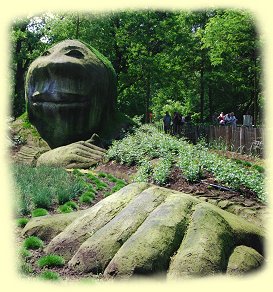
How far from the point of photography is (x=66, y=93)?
738 inches

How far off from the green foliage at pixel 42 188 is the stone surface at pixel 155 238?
8.16ft

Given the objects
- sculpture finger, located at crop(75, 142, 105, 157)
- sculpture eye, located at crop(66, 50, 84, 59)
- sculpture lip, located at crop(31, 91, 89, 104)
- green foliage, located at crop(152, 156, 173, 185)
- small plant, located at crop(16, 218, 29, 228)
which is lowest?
small plant, located at crop(16, 218, 29, 228)

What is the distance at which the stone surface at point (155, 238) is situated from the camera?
5.20 meters

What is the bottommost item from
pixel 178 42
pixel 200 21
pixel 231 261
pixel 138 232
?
pixel 231 261

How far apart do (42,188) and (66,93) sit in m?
9.63

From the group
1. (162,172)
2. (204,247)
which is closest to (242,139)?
(162,172)

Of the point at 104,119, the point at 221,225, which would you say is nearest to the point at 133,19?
the point at 104,119

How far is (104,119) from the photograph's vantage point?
20.7 metres

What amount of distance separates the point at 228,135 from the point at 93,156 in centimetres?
619

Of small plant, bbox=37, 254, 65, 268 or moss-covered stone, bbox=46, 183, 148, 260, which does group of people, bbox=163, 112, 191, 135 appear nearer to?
moss-covered stone, bbox=46, 183, 148, 260

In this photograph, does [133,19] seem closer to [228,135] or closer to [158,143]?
[228,135]

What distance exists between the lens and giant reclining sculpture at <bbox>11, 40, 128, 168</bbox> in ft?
61.4

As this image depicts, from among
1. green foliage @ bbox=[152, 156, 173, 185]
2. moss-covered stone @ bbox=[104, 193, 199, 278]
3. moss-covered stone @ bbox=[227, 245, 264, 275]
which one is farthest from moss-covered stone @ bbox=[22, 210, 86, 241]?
green foliage @ bbox=[152, 156, 173, 185]

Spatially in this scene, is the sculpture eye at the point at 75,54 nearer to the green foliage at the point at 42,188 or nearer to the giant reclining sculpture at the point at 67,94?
the giant reclining sculpture at the point at 67,94
